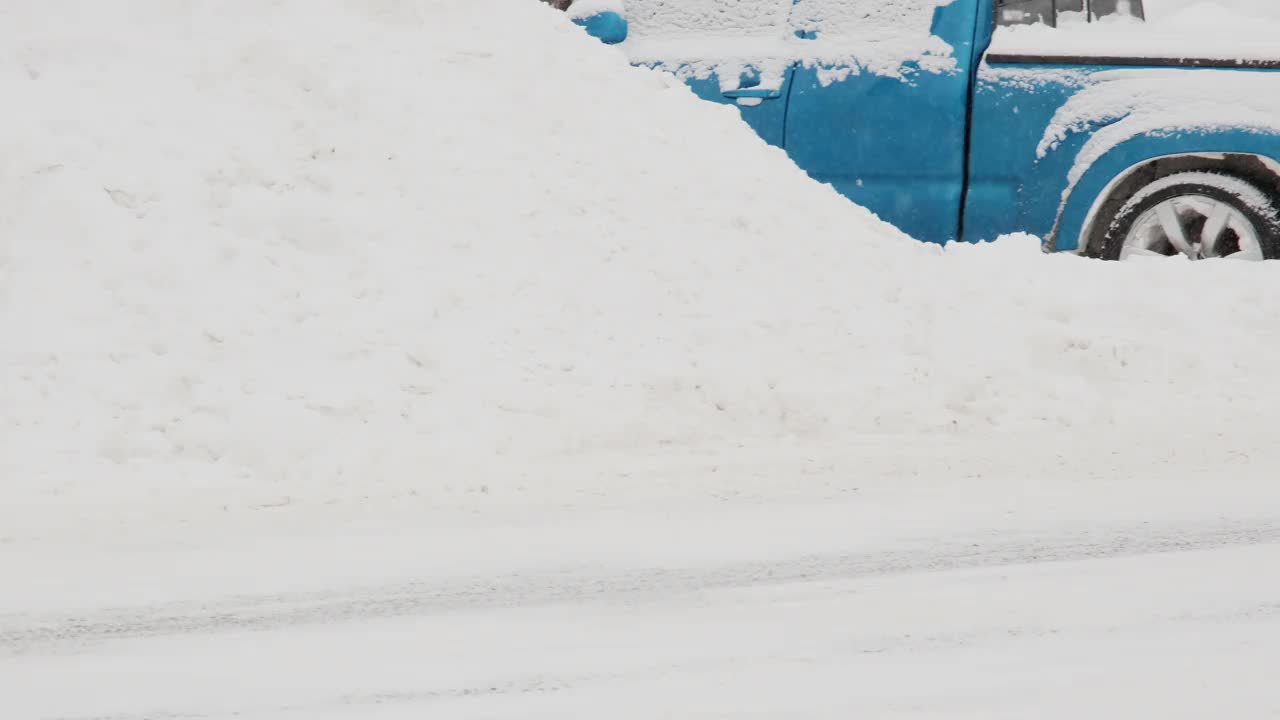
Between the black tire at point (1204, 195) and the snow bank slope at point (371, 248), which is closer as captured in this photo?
the snow bank slope at point (371, 248)

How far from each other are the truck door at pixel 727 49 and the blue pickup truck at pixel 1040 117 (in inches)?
0.6

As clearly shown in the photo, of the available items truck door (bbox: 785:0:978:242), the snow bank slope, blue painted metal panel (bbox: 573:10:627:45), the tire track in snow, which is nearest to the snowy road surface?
the tire track in snow

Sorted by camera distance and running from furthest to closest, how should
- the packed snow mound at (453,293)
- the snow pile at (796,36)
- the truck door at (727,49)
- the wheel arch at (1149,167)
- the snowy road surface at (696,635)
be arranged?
1. the truck door at (727,49)
2. the snow pile at (796,36)
3. the wheel arch at (1149,167)
4. the packed snow mound at (453,293)
5. the snowy road surface at (696,635)

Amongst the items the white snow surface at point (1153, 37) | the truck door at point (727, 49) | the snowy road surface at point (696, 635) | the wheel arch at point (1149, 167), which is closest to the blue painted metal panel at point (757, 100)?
the truck door at point (727, 49)

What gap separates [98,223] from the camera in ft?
15.9

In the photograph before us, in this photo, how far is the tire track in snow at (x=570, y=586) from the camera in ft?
10.3

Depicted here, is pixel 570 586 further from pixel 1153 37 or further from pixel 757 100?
pixel 1153 37

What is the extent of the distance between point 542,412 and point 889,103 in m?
2.47

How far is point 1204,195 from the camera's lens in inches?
242

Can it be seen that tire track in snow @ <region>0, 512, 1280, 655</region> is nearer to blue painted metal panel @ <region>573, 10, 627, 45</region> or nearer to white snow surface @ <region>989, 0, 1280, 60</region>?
white snow surface @ <region>989, 0, 1280, 60</region>

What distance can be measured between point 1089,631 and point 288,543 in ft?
A: 6.66

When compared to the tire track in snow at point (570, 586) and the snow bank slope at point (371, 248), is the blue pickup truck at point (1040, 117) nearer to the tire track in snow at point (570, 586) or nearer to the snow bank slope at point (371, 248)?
the snow bank slope at point (371, 248)

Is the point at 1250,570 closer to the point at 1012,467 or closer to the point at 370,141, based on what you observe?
the point at 1012,467

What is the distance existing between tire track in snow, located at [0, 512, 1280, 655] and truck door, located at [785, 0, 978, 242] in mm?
2699
